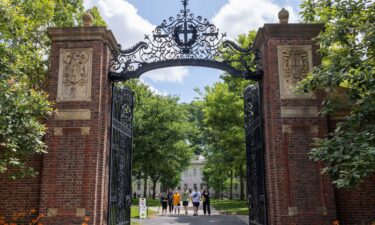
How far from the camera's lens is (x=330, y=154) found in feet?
22.0

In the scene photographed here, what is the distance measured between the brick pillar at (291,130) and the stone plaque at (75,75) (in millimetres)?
4469

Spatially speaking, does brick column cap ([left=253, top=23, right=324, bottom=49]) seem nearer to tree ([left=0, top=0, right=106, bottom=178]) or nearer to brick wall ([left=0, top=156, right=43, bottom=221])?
tree ([left=0, top=0, right=106, bottom=178])

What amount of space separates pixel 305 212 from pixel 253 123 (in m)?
2.84

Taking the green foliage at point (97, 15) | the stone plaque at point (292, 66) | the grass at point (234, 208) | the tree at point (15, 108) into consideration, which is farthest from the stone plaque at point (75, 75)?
the grass at point (234, 208)

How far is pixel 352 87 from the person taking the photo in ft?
22.9

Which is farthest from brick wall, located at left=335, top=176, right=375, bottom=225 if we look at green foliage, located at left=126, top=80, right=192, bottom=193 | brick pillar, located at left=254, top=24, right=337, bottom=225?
green foliage, located at left=126, top=80, right=192, bottom=193

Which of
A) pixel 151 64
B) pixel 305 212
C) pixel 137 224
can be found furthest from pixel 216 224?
pixel 151 64

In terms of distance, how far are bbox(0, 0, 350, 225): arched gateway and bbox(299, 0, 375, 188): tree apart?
48.8 inches

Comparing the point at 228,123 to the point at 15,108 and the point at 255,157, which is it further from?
the point at 15,108

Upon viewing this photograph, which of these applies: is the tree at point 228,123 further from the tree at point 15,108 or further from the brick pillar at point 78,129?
the tree at point 15,108

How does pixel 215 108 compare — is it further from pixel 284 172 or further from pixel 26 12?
pixel 284 172

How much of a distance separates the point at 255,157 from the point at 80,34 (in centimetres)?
564

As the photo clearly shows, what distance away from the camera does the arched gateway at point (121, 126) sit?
838 cm

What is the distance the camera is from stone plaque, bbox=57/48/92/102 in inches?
352
